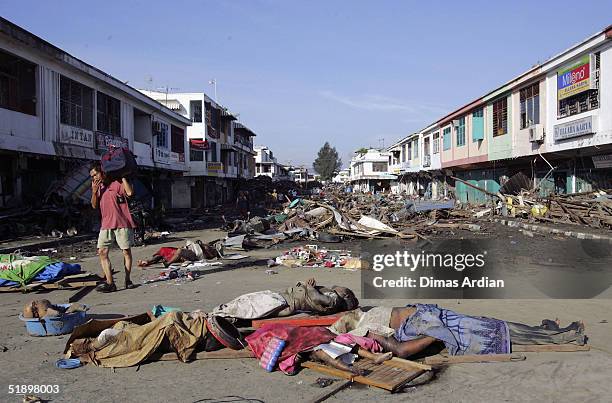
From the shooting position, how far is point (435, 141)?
44875 millimetres

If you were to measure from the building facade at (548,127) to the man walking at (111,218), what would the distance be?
1714 centimetres

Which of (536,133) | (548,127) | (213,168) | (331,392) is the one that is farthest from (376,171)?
(331,392)

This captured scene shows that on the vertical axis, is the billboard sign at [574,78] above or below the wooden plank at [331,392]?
above

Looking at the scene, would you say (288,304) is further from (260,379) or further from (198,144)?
(198,144)

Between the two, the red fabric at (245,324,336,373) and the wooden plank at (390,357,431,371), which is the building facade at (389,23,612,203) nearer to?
the wooden plank at (390,357,431,371)

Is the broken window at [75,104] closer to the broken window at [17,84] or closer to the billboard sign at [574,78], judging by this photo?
the broken window at [17,84]

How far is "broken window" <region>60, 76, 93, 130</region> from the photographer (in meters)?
19.4

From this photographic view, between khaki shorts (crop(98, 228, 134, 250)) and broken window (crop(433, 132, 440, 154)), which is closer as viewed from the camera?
khaki shorts (crop(98, 228, 134, 250))

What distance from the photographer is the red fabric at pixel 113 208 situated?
7.77 metres

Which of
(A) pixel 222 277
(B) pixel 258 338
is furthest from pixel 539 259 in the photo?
(B) pixel 258 338

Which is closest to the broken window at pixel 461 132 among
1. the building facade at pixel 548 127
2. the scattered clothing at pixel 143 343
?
the building facade at pixel 548 127

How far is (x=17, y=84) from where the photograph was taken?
55.8 ft

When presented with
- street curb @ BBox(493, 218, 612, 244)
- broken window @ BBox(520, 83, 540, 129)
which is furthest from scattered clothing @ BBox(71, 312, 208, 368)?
broken window @ BBox(520, 83, 540, 129)

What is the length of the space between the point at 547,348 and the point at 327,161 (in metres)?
135
